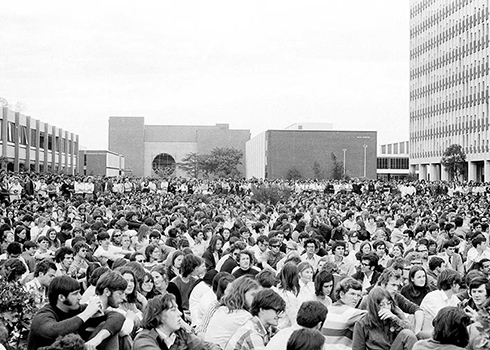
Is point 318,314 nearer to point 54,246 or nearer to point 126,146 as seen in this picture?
point 54,246

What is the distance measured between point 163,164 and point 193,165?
10057mm

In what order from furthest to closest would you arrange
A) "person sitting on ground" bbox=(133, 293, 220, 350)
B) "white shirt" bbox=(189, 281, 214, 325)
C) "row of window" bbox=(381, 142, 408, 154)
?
"row of window" bbox=(381, 142, 408, 154)
"white shirt" bbox=(189, 281, 214, 325)
"person sitting on ground" bbox=(133, 293, 220, 350)

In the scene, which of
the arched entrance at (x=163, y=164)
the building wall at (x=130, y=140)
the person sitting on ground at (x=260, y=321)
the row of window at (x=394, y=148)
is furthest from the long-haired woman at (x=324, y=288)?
the row of window at (x=394, y=148)

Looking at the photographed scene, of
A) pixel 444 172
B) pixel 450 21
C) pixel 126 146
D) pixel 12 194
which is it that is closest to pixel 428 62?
pixel 450 21

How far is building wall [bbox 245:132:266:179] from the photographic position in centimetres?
12200

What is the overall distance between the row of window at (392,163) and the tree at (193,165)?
102 feet

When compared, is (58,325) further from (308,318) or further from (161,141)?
(161,141)

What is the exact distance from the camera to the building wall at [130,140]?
15088 centimetres

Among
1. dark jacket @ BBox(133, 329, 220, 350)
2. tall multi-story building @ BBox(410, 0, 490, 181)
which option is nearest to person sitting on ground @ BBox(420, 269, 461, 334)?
dark jacket @ BBox(133, 329, 220, 350)

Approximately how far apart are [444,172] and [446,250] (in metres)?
87.8

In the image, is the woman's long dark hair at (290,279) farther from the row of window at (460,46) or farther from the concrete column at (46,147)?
the row of window at (460,46)

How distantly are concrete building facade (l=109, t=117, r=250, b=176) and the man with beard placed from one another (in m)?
142

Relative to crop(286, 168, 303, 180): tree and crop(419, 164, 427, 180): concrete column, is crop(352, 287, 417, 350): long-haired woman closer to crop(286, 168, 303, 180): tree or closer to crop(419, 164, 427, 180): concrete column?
crop(419, 164, 427, 180): concrete column

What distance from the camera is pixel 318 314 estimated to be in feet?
21.3
